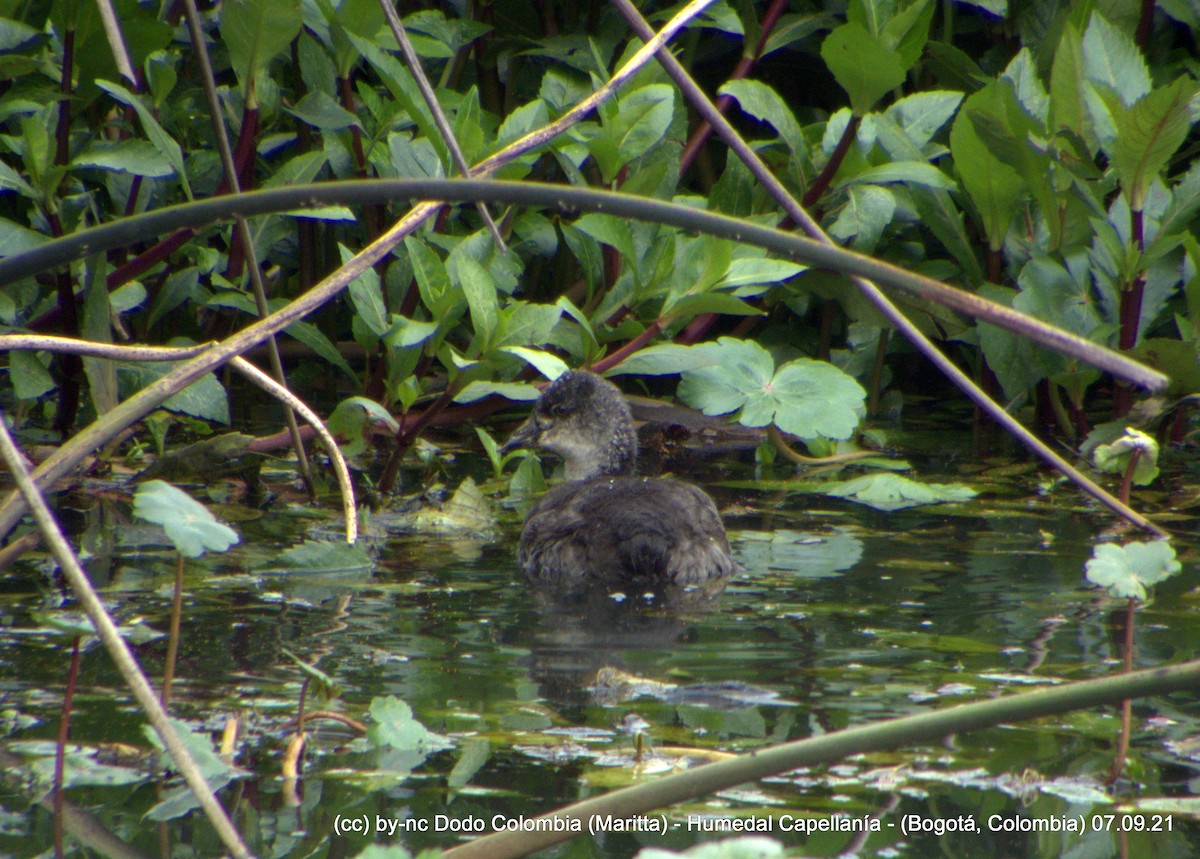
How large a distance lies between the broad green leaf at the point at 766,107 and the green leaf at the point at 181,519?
13.8ft

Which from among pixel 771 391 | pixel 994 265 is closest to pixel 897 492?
pixel 771 391

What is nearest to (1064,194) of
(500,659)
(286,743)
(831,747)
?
(500,659)

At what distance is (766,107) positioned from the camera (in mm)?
6156

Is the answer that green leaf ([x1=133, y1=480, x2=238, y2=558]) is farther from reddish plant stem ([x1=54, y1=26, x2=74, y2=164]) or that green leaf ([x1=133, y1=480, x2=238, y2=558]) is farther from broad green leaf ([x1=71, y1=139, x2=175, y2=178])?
reddish plant stem ([x1=54, y1=26, x2=74, y2=164])

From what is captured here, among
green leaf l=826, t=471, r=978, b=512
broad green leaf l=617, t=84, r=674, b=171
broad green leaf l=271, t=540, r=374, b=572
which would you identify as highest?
broad green leaf l=617, t=84, r=674, b=171

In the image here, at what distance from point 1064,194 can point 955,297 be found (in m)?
5.03

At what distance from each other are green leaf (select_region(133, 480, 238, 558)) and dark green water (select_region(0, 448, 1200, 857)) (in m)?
0.46

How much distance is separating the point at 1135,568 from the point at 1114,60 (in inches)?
163

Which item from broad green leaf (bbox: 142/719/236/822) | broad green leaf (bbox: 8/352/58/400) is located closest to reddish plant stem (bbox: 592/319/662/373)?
broad green leaf (bbox: 8/352/58/400)

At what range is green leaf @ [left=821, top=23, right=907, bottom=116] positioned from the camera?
5566 millimetres

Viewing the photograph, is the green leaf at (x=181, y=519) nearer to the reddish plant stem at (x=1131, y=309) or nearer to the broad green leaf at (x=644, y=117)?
the broad green leaf at (x=644, y=117)

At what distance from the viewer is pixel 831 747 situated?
4.96 feet

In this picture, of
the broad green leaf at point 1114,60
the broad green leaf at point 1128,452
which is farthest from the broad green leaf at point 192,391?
the broad green leaf at point 1114,60

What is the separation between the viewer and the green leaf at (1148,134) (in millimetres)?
5352
